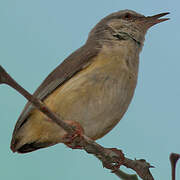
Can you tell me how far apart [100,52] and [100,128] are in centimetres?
84

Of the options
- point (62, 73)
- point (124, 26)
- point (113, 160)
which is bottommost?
point (113, 160)

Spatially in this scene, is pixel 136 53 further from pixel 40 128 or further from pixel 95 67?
pixel 40 128

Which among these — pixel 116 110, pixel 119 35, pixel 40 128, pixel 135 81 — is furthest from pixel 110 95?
pixel 119 35

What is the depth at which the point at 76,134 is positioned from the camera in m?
2.80

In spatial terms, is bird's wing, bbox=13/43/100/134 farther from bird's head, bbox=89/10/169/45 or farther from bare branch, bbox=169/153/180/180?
bare branch, bbox=169/153/180/180

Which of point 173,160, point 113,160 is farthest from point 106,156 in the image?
point 173,160

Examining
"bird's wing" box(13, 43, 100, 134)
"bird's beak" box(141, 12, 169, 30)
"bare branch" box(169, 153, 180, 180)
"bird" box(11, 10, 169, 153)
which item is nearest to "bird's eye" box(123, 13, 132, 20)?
"bird's beak" box(141, 12, 169, 30)

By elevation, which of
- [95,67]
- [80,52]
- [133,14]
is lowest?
[95,67]

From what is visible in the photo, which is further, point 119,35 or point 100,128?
point 119,35

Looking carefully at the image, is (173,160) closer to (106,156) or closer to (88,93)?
(106,156)

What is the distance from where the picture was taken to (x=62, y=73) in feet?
12.0

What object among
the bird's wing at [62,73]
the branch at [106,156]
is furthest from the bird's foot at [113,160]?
the bird's wing at [62,73]

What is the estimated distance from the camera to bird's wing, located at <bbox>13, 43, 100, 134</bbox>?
3491 mm

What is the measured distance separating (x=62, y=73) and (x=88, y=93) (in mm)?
546
